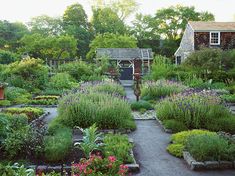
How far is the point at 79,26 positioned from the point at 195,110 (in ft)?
162

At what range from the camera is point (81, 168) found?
18.9ft

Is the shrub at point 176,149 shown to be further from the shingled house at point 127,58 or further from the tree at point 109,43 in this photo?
the tree at point 109,43

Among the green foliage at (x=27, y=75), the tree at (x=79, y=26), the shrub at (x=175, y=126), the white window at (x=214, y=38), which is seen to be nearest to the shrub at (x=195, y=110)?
the shrub at (x=175, y=126)

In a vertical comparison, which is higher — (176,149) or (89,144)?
(89,144)

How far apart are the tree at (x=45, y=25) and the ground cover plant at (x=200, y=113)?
44.1m

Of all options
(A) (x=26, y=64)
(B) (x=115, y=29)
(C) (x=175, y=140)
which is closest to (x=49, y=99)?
(A) (x=26, y=64)

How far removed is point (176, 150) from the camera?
8812 mm

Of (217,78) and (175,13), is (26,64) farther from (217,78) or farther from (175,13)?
(175,13)

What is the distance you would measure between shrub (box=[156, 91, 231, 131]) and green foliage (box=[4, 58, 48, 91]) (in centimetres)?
1338

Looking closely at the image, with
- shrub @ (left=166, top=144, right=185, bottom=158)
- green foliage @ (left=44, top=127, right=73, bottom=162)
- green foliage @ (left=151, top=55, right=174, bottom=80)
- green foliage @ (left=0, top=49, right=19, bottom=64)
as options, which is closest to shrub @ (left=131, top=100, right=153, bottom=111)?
shrub @ (left=166, top=144, right=185, bottom=158)

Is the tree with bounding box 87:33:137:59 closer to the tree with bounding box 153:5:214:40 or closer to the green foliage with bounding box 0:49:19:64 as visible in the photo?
the tree with bounding box 153:5:214:40

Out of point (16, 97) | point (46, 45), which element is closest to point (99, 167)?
point (16, 97)

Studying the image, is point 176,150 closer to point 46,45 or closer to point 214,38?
point 214,38

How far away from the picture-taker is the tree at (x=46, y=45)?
1748 inches
